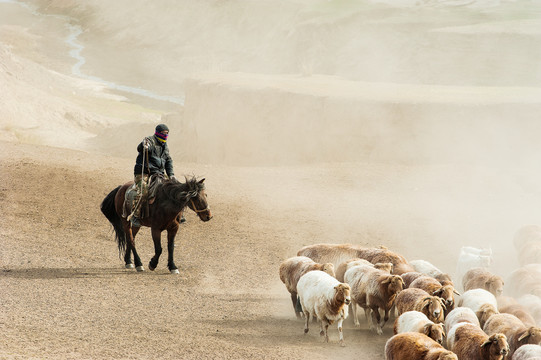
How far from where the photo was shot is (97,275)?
1559 centimetres

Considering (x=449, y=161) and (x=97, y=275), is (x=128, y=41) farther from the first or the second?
(x=97, y=275)

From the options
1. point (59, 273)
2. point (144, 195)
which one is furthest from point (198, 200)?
point (59, 273)

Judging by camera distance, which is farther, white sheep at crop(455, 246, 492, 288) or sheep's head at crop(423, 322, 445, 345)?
white sheep at crop(455, 246, 492, 288)

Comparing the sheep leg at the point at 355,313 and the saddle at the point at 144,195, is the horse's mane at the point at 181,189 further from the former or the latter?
the sheep leg at the point at 355,313

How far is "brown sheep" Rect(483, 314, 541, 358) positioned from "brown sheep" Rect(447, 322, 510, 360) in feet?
1.32

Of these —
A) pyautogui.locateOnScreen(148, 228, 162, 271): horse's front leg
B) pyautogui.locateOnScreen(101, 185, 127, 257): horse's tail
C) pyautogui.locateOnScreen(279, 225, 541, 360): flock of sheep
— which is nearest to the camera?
pyautogui.locateOnScreen(279, 225, 541, 360): flock of sheep

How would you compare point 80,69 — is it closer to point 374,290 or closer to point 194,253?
point 194,253

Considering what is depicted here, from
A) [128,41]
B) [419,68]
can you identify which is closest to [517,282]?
[419,68]

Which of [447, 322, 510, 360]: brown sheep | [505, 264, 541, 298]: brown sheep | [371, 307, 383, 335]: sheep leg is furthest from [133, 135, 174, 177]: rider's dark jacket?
[505, 264, 541, 298]: brown sheep

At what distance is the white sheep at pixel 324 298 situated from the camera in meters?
11.9

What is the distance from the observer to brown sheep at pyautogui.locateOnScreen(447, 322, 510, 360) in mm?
10070

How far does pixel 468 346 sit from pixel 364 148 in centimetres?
1949

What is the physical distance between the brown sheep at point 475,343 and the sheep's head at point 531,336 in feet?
1.49

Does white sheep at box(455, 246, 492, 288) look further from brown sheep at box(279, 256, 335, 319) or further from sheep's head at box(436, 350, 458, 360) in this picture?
sheep's head at box(436, 350, 458, 360)
